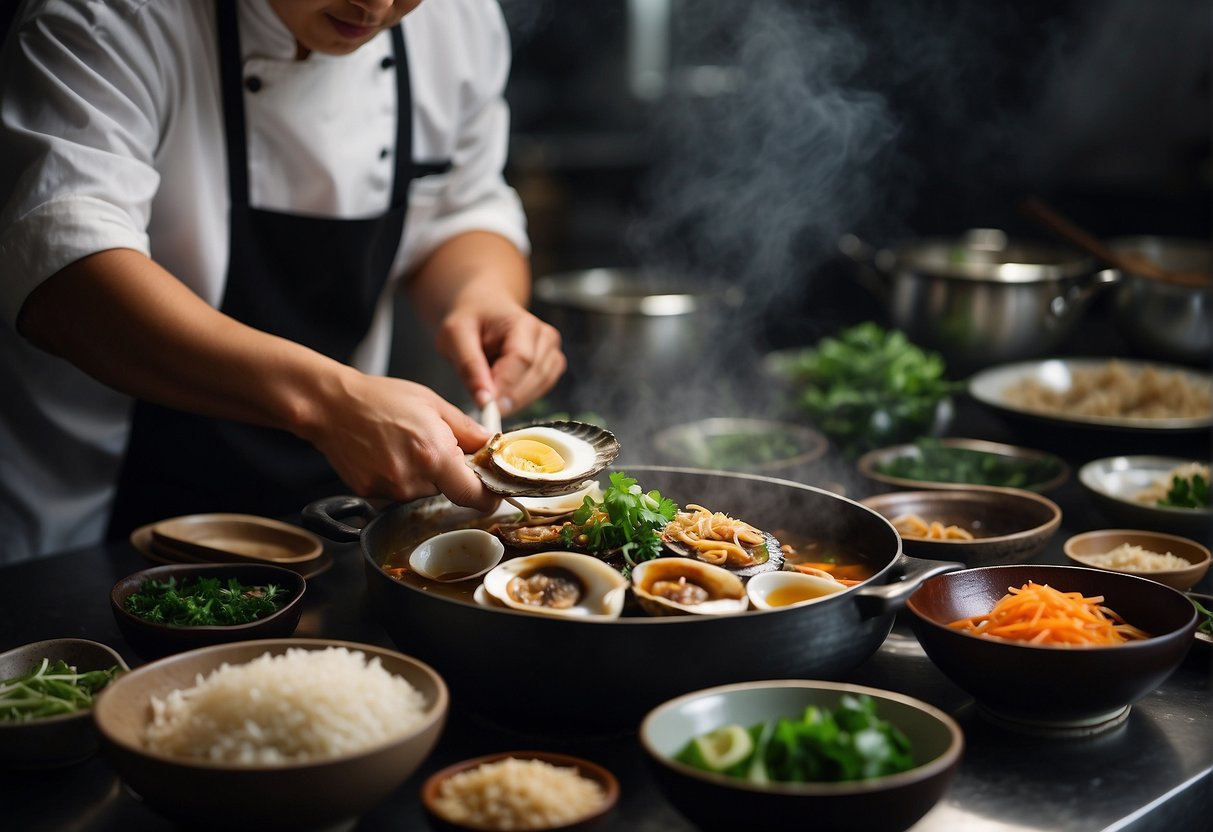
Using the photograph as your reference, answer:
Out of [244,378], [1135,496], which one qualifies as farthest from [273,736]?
[1135,496]

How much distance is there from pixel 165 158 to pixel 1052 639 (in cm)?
185

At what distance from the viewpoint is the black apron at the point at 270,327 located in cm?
248

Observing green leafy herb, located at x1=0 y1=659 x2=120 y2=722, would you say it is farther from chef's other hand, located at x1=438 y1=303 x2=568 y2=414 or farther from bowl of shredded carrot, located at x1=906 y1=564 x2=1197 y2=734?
bowl of shredded carrot, located at x1=906 y1=564 x2=1197 y2=734

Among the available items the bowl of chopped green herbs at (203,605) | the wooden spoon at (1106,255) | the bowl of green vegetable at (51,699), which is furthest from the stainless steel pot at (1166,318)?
the bowl of green vegetable at (51,699)

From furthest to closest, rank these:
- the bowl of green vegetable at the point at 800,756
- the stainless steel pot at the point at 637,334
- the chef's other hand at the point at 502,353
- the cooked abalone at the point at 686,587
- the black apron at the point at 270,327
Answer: the stainless steel pot at the point at 637,334
the black apron at the point at 270,327
the chef's other hand at the point at 502,353
the cooked abalone at the point at 686,587
the bowl of green vegetable at the point at 800,756

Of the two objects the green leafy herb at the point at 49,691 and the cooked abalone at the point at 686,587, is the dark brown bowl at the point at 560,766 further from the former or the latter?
the green leafy herb at the point at 49,691

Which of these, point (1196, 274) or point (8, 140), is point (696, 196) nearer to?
point (1196, 274)

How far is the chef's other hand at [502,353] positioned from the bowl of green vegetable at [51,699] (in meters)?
0.89

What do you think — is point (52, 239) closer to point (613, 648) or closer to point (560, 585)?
point (560, 585)

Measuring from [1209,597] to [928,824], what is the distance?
81 centimetres

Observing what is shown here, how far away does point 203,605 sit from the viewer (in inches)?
67.0

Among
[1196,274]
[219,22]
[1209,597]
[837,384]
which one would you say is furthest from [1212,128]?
[219,22]

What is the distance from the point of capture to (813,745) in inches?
48.4

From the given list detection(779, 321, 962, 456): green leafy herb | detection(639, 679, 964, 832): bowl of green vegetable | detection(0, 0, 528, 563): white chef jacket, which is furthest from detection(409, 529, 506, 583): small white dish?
detection(779, 321, 962, 456): green leafy herb
